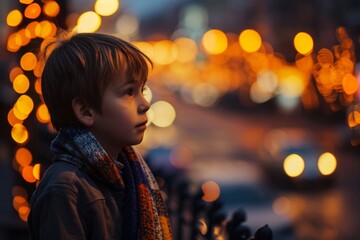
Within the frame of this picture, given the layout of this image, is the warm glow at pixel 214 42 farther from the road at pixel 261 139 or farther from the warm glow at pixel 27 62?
the warm glow at pixel 27 62

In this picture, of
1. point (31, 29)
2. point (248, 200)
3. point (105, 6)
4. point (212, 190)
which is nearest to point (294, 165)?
point (212, 190)

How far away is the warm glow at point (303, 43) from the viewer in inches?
1787

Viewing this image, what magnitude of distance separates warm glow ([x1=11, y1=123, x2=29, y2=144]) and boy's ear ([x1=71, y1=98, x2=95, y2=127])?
5.00 metres

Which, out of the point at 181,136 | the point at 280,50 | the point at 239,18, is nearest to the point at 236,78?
the point at 239,18

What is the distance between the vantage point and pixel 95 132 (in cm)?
242

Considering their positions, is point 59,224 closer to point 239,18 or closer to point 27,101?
point 27,101

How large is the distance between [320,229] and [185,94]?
58.3 metres

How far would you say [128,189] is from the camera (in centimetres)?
244

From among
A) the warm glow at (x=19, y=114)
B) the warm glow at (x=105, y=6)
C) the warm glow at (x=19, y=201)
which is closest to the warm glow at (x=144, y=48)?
the warm glow at (x=105, y=6)

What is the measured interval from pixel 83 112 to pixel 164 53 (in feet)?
367

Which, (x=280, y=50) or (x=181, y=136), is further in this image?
(x=280, y=50)

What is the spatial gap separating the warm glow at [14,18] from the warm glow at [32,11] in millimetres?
145

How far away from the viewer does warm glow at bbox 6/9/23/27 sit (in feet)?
23.1

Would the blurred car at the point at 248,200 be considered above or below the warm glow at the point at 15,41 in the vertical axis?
below
